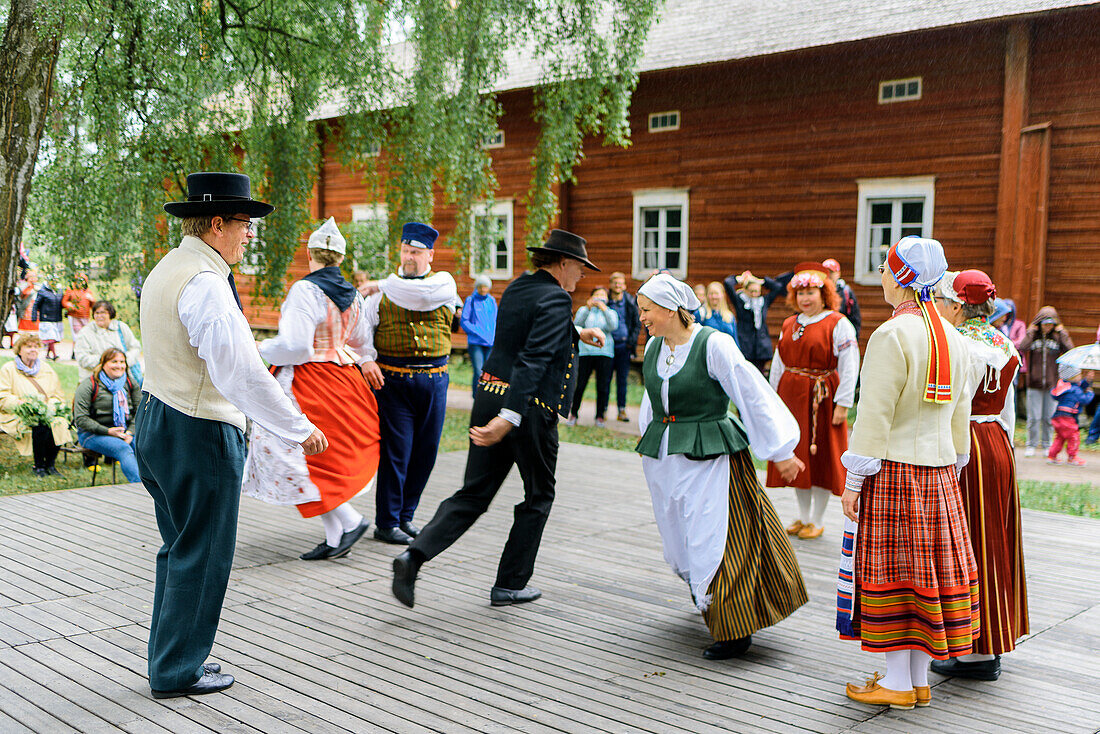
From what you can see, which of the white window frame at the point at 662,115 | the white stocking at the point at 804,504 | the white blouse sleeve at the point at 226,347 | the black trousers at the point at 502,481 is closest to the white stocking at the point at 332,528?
the black trousers at the point at 502,481

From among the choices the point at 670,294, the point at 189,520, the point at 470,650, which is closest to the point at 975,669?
the point at 670,294

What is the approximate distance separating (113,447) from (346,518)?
9.70 feet

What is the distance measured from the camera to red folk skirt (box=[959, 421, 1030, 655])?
150 inches

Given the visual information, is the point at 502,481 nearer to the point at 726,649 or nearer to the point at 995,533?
the point at 726,649

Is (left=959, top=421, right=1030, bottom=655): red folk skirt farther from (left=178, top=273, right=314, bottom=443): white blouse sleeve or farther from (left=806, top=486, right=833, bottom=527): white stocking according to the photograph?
(left=178, top=273, right=314, bottom=443): white blouse sleeve

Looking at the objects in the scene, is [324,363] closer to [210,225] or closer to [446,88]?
[210,225]

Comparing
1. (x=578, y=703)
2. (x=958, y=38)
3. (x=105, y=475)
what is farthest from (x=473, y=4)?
(x=578, y=703)

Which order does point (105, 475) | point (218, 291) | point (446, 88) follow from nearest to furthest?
point (218, 291)
point (105, 475)
point (446, 88)

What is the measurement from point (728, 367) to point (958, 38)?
1144cm

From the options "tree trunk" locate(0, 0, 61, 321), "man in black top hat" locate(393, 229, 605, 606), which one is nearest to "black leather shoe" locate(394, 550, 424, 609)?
"man in black top hat" locate(393, 229, 605, 606)

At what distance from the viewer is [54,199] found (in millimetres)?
9711

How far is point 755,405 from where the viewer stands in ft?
13.3

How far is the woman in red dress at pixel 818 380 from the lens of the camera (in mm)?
6008

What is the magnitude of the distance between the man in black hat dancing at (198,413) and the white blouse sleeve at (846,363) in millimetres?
3593
